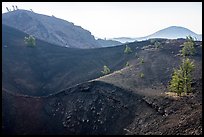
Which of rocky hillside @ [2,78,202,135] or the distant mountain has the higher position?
the distant mountain

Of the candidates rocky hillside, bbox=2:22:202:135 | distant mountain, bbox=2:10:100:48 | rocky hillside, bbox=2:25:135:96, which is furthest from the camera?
distant mountain, bbox=2:10:100:48

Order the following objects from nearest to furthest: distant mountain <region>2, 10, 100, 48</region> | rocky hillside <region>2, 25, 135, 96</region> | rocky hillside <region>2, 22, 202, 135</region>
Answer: rocky hillside <region>2, 22, 202, 135</region>
rocky hillside <region>2, 25, 135, 96</region>
distant mountain <region>2, 10, 100, 48</region>

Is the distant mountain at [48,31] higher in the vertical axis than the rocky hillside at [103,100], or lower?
higher

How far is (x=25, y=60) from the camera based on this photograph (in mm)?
86375

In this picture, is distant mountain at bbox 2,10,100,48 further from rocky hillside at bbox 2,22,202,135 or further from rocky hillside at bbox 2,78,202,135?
rocky hillside at bbox 2,78,202,135

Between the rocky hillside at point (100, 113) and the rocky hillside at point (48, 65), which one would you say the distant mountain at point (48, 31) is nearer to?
the rocky hillside at point (48, 65)

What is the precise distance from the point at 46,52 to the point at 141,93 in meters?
56.1

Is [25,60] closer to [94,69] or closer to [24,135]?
[94,69]

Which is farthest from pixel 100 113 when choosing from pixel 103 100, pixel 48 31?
pixel 48 31

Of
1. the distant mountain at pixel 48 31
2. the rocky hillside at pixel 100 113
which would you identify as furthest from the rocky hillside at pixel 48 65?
the distant mountain at pixel 48 31

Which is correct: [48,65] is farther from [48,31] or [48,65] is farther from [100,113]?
[48,31]

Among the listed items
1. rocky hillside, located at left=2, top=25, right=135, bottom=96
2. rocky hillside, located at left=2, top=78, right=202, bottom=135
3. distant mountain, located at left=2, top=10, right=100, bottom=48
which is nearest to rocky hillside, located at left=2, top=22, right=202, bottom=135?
rocky hillside, located at left=2, top=78, right=202, bottom=135

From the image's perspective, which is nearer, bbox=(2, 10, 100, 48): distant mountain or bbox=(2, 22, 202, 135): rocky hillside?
bbox=(2, 22, 202, 135): rocky hillside

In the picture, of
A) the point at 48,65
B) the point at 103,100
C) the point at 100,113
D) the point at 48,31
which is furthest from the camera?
the point at 48,31
